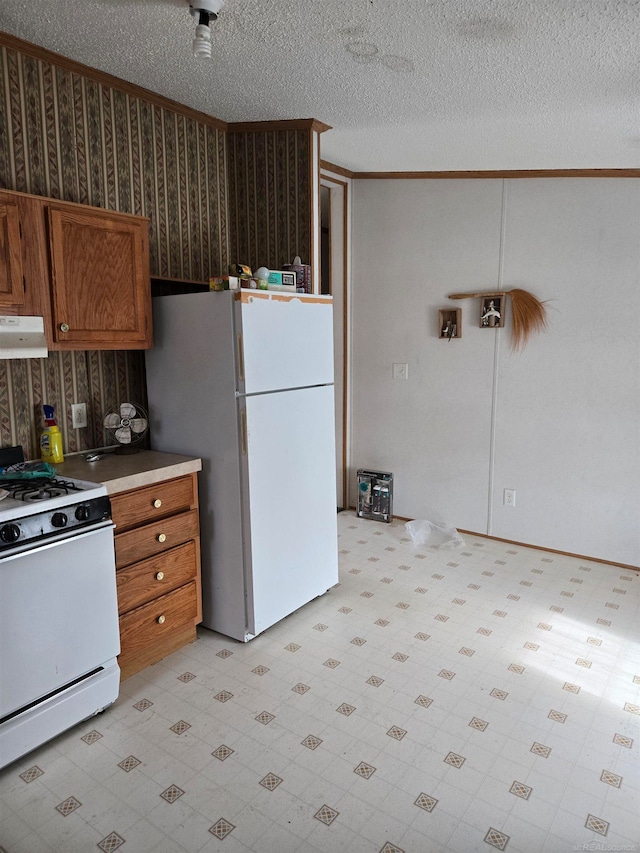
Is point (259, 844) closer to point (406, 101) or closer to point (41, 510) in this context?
point (41, 510)

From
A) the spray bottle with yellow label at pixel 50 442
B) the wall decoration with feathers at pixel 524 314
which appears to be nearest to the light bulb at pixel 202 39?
the spray bottle with yellow label at pixel 50 442

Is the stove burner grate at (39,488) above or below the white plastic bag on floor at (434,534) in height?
above

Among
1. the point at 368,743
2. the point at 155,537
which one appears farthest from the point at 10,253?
the point at 368,743

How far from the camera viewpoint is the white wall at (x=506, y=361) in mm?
3496

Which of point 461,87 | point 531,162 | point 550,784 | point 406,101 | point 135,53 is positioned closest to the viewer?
point 550,784

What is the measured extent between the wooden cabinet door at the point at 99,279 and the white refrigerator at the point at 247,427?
19cm

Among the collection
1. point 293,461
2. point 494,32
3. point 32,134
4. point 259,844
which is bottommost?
point 259,844

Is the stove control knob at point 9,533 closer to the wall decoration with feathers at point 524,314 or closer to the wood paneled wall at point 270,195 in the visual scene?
the wood paneled wall at point 270,195

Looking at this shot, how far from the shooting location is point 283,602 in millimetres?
2836

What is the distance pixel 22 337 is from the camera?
2.17m

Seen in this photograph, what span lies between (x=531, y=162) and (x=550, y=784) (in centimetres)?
317

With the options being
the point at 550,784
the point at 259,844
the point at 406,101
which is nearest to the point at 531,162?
the point at 406,101

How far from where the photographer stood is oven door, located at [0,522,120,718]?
1869mm

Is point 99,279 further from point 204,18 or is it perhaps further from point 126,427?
point 204,18
